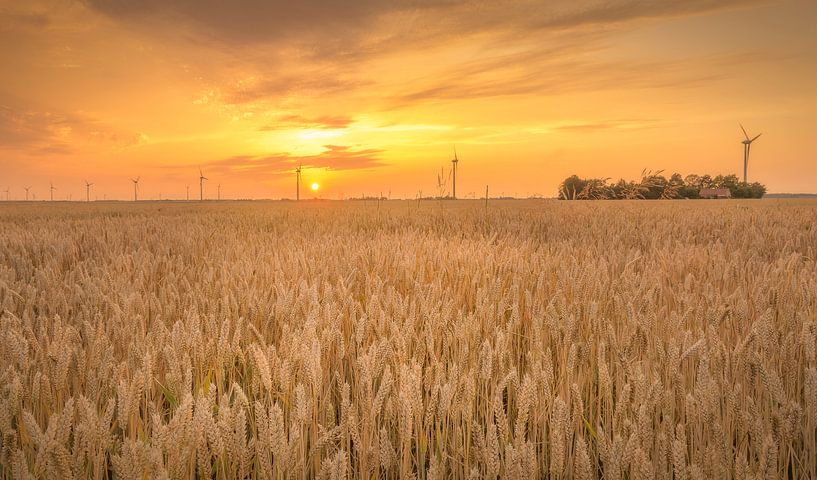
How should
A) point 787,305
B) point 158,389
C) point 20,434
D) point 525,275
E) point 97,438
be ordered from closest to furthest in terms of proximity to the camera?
point 97,438 → point 20,434 → point 158,389 → point 787,305 → point 525,275

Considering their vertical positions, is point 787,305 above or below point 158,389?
above

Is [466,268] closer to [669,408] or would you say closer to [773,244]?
[669,408]

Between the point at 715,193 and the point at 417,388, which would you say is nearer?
the point at 417,388

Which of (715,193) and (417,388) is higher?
(715,193)

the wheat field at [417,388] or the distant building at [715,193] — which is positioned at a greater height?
the distant building at [715,193]

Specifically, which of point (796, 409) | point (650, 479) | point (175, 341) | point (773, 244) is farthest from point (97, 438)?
point (773, 244)

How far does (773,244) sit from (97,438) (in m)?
6.55

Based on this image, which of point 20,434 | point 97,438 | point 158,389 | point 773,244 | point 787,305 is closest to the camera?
point 97,438

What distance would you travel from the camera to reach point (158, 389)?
1.70 metres

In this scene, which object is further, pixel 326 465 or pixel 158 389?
pixel 158 389

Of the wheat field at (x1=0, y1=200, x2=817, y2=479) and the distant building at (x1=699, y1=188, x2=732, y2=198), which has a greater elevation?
the distant building at (x1=699, y1=188, x2=732, y2=198)

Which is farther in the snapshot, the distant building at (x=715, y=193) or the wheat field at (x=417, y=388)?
the distant building at (x=715, y=193)

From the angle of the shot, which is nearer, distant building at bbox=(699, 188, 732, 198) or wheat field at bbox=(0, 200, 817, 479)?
wheat field at bbox=(0, 200, 817, 479)

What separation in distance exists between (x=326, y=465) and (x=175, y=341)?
1.04m
